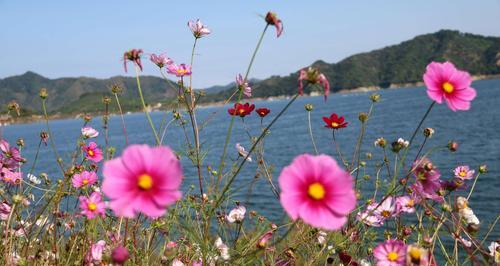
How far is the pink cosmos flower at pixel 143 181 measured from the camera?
92 centimetres

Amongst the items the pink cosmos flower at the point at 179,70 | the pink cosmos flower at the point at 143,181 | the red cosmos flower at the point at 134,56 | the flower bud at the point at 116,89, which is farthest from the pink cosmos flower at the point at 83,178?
the pink cosmos flower at the point at 143,181

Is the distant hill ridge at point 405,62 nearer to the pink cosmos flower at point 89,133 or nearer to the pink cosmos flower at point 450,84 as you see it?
the pink cosmos flower at point 89,133

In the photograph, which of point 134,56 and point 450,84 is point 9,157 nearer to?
point 134,56

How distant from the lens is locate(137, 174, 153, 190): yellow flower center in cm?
96

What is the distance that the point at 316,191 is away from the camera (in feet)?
3.34

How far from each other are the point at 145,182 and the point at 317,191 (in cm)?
37

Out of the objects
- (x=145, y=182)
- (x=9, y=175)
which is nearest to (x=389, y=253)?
(x=145, y=182)

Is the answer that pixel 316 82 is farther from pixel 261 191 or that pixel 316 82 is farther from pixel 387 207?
pixel 261 191

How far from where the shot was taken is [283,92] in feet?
441

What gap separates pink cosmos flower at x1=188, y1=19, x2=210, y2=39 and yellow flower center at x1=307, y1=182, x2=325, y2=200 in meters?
1.32

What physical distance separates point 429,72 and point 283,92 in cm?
13401

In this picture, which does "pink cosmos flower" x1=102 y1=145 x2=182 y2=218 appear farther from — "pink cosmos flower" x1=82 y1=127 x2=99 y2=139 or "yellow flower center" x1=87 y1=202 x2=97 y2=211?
"pink cosmos flower" x1=82 y1=127 x2=99 y2=139

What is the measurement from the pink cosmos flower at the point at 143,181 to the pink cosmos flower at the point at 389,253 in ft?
2.99

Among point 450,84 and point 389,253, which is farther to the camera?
point 389,253
